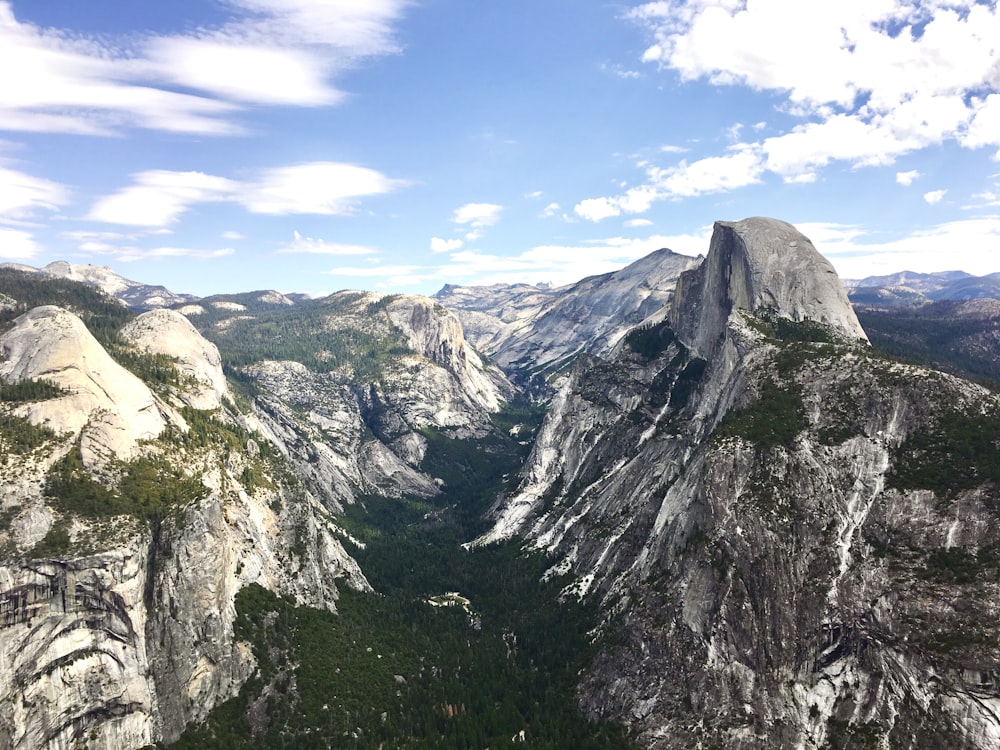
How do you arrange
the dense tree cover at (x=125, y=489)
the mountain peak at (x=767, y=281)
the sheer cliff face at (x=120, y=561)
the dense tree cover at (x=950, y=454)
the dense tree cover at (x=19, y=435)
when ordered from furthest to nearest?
the mountain peak at (x=767, y=281)
the dense tree cover at (x=19, y=435)
the dense tree cover at (x=125, y=489)
the dense tree cover at (x=950, y=454)
the sheer cliff face at (x=120, y=561)

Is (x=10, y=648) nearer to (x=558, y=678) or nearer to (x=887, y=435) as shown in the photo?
(x=558, y=678)

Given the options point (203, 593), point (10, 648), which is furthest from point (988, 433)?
point (10, 648)

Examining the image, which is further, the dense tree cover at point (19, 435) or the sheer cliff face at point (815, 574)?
the dense tree cover at point (19, 435)

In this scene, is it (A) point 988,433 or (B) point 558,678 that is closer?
(A) point 988,433

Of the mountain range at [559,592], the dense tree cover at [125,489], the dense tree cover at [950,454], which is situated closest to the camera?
the mountain range at [559,592]

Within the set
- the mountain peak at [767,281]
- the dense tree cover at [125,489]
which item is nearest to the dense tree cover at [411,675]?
the dense tree cover at [125,489]

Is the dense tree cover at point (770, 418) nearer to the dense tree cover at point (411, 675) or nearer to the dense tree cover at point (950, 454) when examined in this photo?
the dense tree cover at point (950, 454)
